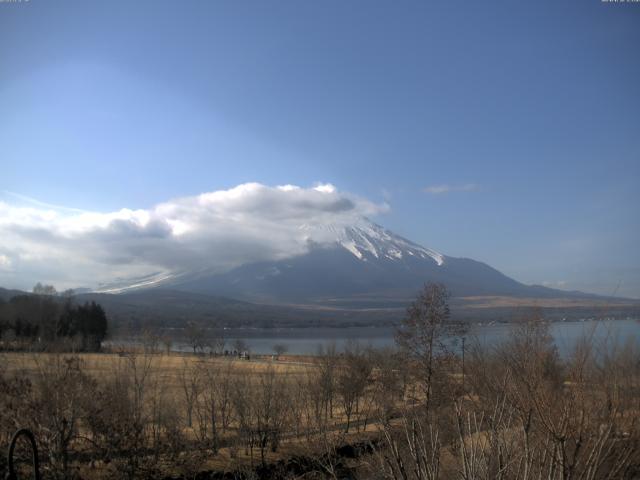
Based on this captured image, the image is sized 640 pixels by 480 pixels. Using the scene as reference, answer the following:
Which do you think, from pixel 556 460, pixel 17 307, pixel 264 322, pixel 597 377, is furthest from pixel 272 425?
pixel 264 322

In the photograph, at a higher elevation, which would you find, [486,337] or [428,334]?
[486,337]

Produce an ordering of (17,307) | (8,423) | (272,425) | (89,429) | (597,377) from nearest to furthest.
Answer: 1. (597,377)
2. (8,423)
3. (89,429)
4. (272,425)
5. (17,307)

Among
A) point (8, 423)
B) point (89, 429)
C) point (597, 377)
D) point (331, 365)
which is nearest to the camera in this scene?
point (597, 377)

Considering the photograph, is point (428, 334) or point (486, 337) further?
point (428, 334)

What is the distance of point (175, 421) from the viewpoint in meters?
18.5

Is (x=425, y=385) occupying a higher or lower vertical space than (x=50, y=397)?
lower

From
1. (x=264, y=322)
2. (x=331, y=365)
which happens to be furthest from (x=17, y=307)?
(x=264, y=322)

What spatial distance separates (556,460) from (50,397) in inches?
480

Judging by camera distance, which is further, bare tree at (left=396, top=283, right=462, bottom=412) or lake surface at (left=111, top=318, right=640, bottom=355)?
bare tree at (left=396, top=283, right=462, bottom=412)

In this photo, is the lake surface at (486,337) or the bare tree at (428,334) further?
the bare tree at (428,334)

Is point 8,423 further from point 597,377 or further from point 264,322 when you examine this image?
point 264,322

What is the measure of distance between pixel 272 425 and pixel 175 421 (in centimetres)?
431

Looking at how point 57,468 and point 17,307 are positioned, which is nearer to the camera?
point 57,468

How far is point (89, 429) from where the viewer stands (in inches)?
599
